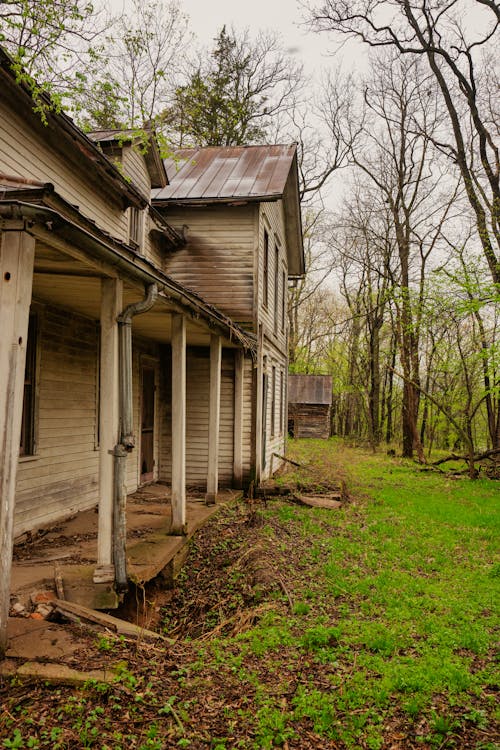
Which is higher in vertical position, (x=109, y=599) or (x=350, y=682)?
(x=109, y=599)

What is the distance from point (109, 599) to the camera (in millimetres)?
4441

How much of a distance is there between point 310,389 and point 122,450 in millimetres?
24472

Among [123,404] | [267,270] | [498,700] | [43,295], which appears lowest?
[498,700]

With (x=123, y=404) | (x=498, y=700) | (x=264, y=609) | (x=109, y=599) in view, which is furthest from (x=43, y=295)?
(x=498, y=700)

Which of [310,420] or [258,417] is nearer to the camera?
[258,417]

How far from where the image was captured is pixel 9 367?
3381 millimetres

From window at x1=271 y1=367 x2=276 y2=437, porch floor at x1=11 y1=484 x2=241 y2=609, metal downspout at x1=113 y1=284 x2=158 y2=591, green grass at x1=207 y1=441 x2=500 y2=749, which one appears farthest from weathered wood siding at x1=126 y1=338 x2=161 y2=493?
window at x1=271 y1=367 x2=276 y2=437

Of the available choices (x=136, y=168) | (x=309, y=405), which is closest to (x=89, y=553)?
(x=136, y=168)

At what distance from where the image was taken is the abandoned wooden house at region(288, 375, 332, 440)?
93.2 feet

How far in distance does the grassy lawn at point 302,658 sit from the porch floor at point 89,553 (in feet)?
1.38

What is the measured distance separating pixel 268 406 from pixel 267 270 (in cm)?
351

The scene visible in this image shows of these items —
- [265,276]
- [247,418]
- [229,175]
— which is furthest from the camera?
[265,276]

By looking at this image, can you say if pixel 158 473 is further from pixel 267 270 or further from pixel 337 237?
pixel 337 237

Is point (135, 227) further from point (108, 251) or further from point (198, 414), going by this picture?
point (108, 251)
